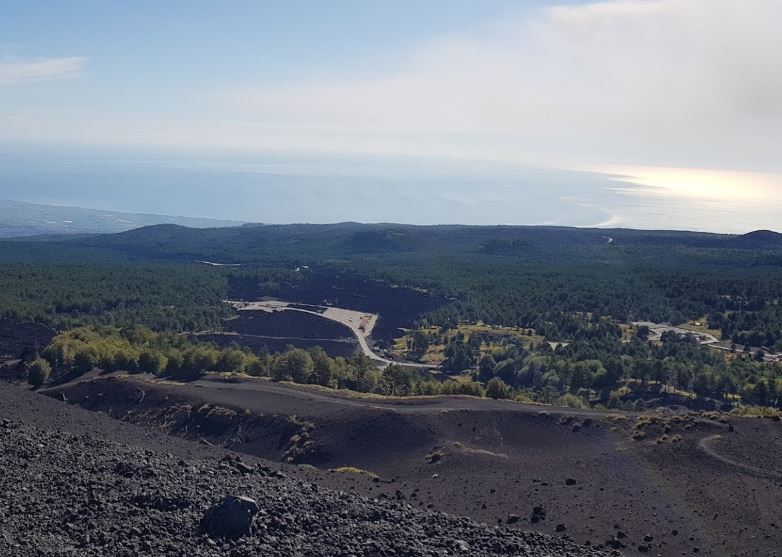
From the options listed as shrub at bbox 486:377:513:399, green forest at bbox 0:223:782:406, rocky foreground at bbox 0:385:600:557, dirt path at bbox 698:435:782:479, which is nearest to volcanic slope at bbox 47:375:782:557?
dirt path at bbox 698:435:782:479

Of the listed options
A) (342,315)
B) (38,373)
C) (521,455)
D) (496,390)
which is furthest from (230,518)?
(342,315)

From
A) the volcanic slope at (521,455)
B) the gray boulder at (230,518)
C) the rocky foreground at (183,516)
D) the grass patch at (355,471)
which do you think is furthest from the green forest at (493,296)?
the gray boulder at (230,518)

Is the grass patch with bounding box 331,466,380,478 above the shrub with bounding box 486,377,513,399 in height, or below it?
below

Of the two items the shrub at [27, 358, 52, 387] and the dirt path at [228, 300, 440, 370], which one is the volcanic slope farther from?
the dirt path at [228, 300, 440, 370]

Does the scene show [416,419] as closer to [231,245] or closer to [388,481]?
[388,481]

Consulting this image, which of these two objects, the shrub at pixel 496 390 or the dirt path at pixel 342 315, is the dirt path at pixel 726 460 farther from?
Answer: the dirt path at pixel 342 315

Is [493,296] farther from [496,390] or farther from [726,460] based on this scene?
[726,460]
